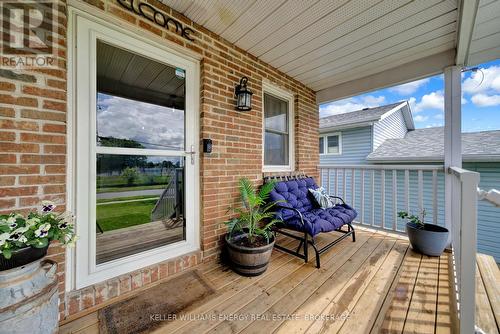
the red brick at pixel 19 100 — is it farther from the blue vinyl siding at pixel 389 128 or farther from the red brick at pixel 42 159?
the blue vinyl siding at pixel 389 128

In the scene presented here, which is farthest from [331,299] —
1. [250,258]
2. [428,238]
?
[428,238]

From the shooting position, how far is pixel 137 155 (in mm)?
1787

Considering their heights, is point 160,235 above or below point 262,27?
below

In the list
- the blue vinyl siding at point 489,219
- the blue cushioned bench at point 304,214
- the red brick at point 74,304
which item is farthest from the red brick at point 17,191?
the blue vinyl siding at point 489,219

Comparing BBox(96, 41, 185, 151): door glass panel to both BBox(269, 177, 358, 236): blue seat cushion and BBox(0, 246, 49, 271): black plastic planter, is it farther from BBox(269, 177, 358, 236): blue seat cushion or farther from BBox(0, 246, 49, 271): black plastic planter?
BBox(269, 177, 358, 236): blue seat cushion

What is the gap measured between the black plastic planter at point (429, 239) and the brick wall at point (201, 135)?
5.66ft

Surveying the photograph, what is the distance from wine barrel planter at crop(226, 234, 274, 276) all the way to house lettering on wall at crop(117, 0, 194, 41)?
218cm

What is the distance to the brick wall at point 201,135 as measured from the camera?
1203 mm

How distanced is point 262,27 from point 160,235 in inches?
94.9

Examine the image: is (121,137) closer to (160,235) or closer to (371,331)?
(160,235)

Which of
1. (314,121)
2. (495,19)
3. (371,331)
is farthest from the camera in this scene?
(314,121)

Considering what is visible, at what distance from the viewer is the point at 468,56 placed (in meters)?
2.28

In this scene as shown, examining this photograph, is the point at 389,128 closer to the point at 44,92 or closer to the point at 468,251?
the point at 468,251

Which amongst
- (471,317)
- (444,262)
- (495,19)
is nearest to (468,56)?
(495,19)
